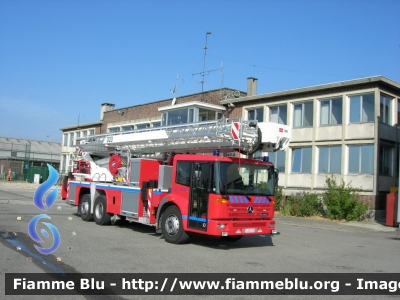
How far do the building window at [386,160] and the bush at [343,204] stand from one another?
241cm

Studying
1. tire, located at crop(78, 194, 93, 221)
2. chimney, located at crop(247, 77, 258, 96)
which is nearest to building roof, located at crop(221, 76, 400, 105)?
chimney, located at crop(247, 77, 258, 96)

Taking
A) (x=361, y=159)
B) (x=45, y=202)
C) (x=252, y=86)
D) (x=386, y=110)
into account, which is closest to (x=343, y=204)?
(x=361, y=159)

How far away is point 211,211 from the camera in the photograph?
10.7 metres

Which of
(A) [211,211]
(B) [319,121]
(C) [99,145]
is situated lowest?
(A) [211,211]

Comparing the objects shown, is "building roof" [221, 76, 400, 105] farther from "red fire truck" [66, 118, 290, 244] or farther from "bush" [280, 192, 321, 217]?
"red fire truck" [66, 118, 290, 244]

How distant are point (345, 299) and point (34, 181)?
180 feet

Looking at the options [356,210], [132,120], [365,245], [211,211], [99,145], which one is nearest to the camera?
[211,211]

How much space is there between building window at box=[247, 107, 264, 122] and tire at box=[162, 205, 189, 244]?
1868 centimetres

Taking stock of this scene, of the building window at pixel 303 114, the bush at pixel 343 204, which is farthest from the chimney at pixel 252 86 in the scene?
the bush at pixel 343 204

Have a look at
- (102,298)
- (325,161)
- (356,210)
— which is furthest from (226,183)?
(325,161)

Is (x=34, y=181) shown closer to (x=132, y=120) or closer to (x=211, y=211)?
(x=132, y=120)

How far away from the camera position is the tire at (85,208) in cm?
1602

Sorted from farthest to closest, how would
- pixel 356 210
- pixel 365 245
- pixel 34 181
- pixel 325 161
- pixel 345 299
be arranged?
pixel 34 181
pixel 325 161
pixel 356 210
pixel 365 245
pixel 345 299

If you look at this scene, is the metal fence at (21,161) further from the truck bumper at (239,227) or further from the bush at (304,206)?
the truck bumper at (239,227)
